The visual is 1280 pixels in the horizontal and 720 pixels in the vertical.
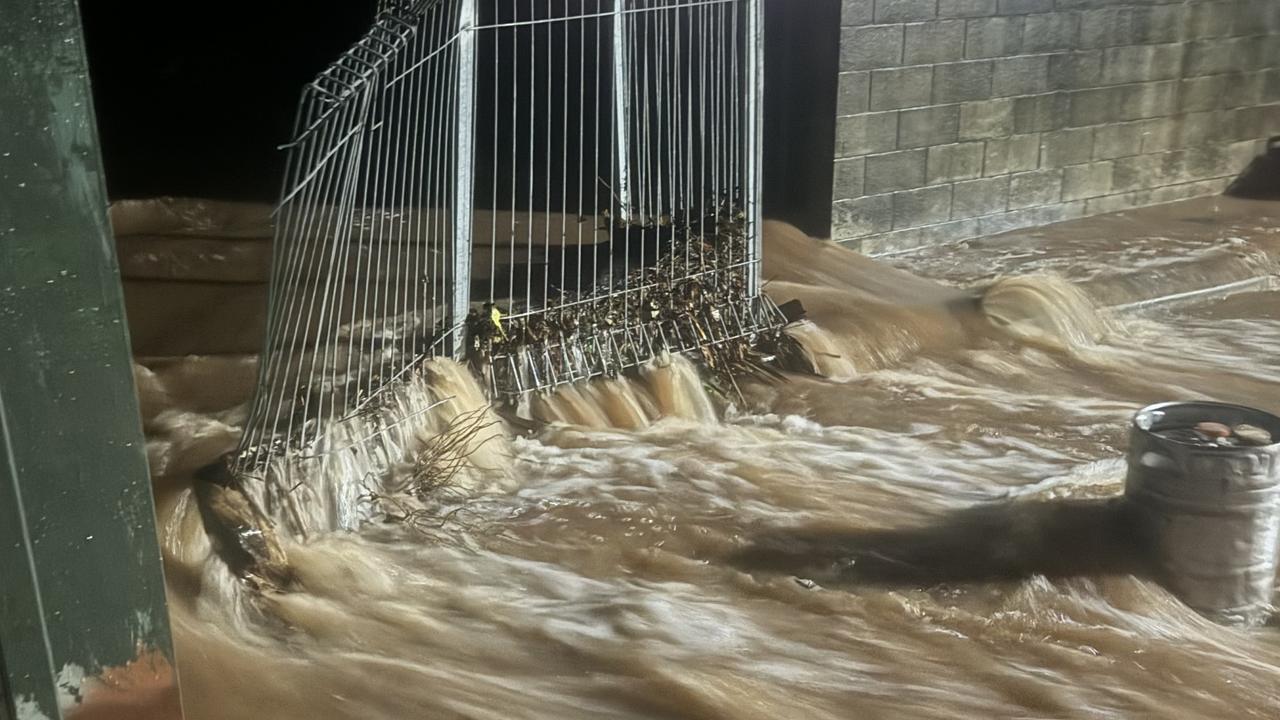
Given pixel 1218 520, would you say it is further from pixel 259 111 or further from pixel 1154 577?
pixel 259 111

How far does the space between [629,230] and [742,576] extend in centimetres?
Result: 221

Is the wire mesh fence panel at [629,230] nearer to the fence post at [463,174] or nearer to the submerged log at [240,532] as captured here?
the fence post at [463,174]

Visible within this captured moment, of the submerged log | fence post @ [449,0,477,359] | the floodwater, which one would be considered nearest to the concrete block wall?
the floodwater

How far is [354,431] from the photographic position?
4355mm

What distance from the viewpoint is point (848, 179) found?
300 inches

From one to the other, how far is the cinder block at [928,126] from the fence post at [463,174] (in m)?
3.60

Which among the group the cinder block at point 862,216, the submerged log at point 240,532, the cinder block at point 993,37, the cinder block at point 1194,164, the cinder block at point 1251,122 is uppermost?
the cinder block at point 993,37

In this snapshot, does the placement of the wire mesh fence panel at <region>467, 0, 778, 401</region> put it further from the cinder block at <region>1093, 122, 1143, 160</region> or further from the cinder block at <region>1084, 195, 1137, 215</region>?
the cinder block at <region>1084, 195, 1137, 215</region>

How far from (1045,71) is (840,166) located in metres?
1.90

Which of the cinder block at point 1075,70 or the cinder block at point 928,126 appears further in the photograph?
the cinder block at point 1075,70

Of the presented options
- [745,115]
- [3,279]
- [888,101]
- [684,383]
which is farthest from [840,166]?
[3,279]

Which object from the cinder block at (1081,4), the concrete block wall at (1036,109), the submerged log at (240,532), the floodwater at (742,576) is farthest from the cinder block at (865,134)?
the submerged log at (240,532)

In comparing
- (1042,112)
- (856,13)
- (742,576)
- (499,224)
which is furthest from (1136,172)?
(742,576)

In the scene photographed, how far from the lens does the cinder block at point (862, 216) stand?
7.65 metres
